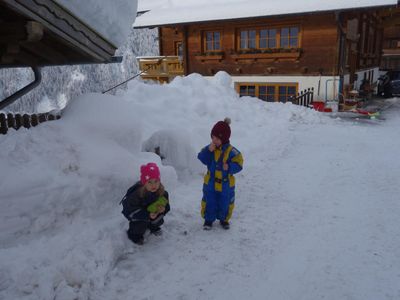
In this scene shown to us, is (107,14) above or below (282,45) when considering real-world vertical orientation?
below

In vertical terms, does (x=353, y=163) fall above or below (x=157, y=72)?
below

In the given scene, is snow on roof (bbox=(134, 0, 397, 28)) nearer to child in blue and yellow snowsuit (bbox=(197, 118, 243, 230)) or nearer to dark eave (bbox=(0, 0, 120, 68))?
child in blue and yellow snowsuit (bbox=(197, 118, 243, 230))

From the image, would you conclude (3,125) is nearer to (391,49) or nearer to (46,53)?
(46,53)

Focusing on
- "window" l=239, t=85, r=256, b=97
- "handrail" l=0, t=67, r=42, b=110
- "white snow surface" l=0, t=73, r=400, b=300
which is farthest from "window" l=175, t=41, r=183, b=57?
"handrail" l=0, t=67, r=42, b=110

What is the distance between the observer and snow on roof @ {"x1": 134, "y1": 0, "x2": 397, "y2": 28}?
43.6 feet

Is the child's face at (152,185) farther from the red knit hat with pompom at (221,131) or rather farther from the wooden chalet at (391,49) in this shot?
the wooden chalet at (391,49)

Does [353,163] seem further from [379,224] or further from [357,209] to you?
[379,224]

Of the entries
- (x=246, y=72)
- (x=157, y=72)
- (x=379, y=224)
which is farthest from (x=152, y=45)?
(x=379, y=224)

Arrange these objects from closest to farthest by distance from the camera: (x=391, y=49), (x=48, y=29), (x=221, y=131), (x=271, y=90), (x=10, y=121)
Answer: (x=48, y=29) → (x=221, y=131) → (x=10, y=121) → (x=271, y=90) → (x=391, y=49)

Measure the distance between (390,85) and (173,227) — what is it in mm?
17527

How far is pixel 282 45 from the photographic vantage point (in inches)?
622

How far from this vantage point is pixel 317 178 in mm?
5965

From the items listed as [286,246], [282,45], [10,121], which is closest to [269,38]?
[282,45]

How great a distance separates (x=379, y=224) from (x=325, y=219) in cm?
63
